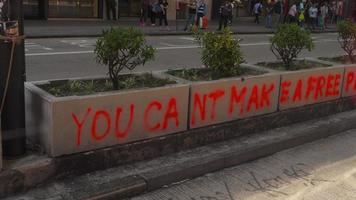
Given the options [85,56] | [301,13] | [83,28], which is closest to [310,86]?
[85,56]

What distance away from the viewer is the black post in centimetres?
426

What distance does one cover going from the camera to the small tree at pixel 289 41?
6809 millimetres

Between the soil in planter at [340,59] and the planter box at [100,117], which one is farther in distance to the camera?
the soil in planter at [340,59]

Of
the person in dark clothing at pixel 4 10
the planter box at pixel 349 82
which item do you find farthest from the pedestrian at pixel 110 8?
the person in dark clothing at pixel 4 10

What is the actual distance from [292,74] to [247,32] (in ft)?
64.6

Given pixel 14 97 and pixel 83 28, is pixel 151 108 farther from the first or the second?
pixel 83 28

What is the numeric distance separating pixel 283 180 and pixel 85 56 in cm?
967

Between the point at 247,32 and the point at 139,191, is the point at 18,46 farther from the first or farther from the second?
the point at 247,32

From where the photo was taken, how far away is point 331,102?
7.24 m

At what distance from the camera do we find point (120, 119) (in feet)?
16.0

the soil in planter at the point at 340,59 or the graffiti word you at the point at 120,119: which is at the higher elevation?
the soil in planter at the point at 340,59

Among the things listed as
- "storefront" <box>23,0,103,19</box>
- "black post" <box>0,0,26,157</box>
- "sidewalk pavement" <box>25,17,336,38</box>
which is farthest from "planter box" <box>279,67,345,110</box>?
"storefront" <box>23,0,103,19</box>

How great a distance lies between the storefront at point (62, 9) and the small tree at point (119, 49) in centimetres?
1856

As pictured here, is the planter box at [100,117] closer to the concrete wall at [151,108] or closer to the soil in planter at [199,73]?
the concrete wall at [151,108]
